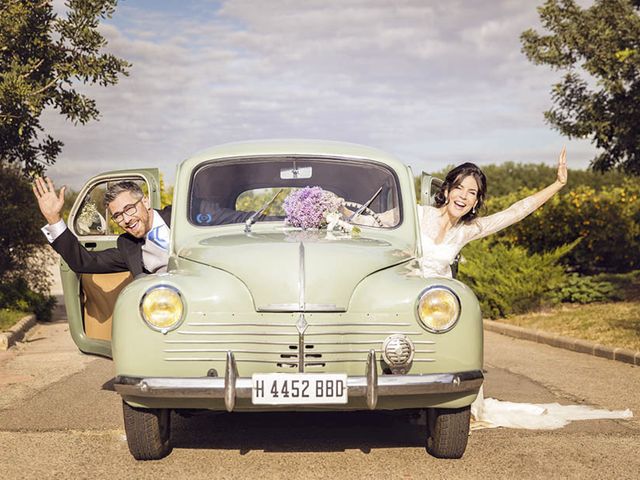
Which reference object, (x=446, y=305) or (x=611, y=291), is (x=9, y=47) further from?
(x=611, y=291)

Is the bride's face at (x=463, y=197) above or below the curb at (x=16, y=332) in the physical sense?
above

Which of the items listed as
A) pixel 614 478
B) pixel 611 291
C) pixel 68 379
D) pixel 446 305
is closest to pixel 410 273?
pixel 446 305

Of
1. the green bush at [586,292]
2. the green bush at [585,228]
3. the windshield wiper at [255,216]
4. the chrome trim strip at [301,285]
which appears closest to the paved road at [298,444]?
the chrome trim strip at [301,285]

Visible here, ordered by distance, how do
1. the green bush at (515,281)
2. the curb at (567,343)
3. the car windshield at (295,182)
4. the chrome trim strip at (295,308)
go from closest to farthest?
the chrome trim strip at (295,308) < the car windshield at (295,182) < the curb at (567,343) < the green bush at (515,281)

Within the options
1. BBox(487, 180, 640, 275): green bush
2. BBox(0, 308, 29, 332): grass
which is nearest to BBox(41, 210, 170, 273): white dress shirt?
BBox(0, 308, 29, 332): grass

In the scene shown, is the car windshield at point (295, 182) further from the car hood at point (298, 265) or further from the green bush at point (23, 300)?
the green bush at point (23, 300)

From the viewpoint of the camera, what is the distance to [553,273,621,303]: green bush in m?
16.6

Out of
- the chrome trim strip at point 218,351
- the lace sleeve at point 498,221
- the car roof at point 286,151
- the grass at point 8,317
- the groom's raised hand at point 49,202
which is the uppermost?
the car roof at point 286,151

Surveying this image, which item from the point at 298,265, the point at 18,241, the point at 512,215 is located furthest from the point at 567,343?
the point at 18,241

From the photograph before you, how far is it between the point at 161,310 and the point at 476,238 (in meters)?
2.72

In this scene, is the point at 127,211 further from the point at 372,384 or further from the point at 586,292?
the point at 586,292

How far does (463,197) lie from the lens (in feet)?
22.3

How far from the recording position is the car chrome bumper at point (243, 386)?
15.6 feet

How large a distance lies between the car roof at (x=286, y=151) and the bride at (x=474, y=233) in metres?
0.47
